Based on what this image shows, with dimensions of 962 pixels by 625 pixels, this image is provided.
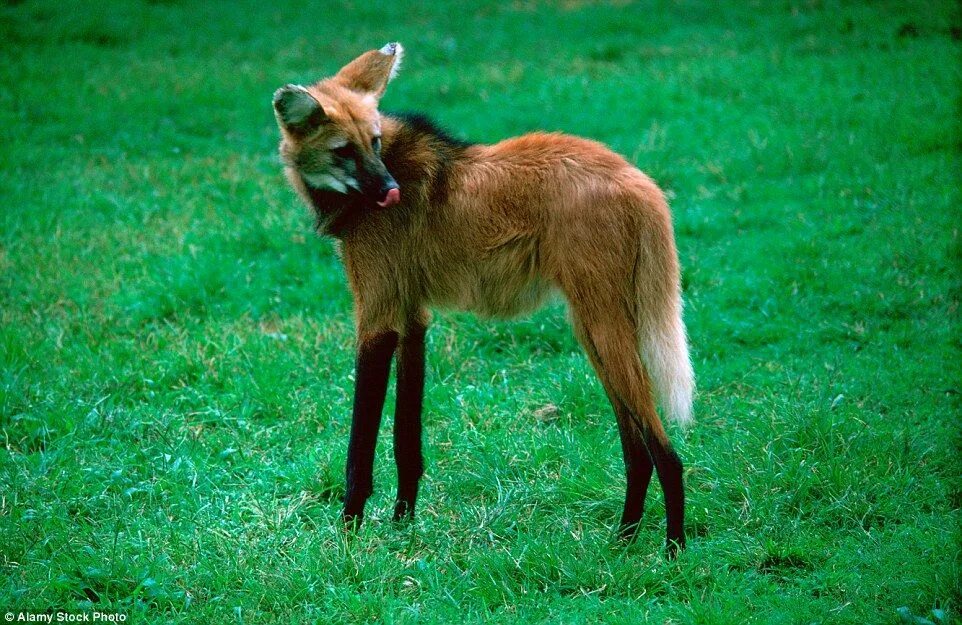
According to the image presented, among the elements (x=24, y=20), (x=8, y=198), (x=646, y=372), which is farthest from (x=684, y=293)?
(x=24, y=20)

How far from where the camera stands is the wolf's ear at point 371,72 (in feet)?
12.5

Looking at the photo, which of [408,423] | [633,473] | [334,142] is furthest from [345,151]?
[633,473]

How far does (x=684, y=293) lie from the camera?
223 inches

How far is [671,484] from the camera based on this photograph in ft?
10.7

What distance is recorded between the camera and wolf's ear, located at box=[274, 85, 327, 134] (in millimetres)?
3305

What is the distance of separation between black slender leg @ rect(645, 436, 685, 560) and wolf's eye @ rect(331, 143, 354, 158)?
1507 mm

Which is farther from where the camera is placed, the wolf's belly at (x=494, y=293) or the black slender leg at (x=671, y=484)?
the wolf's belly at (x=494, y=293)

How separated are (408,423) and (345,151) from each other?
111cm

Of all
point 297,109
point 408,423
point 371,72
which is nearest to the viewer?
point 297,109

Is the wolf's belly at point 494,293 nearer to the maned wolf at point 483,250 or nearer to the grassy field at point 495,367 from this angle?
the maned wolf at point 483,250

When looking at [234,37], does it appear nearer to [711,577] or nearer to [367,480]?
[367,480]

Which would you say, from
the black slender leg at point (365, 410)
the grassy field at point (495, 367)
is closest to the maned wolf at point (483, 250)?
the black slender leg at point (365, 410)

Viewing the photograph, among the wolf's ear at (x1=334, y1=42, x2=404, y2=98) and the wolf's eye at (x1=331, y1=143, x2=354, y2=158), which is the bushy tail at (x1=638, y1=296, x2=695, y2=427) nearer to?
the wolf's eye at (x1=331, y1=143, x2=354, y2=158)

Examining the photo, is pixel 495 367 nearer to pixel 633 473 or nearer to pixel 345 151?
pixel 633 473
